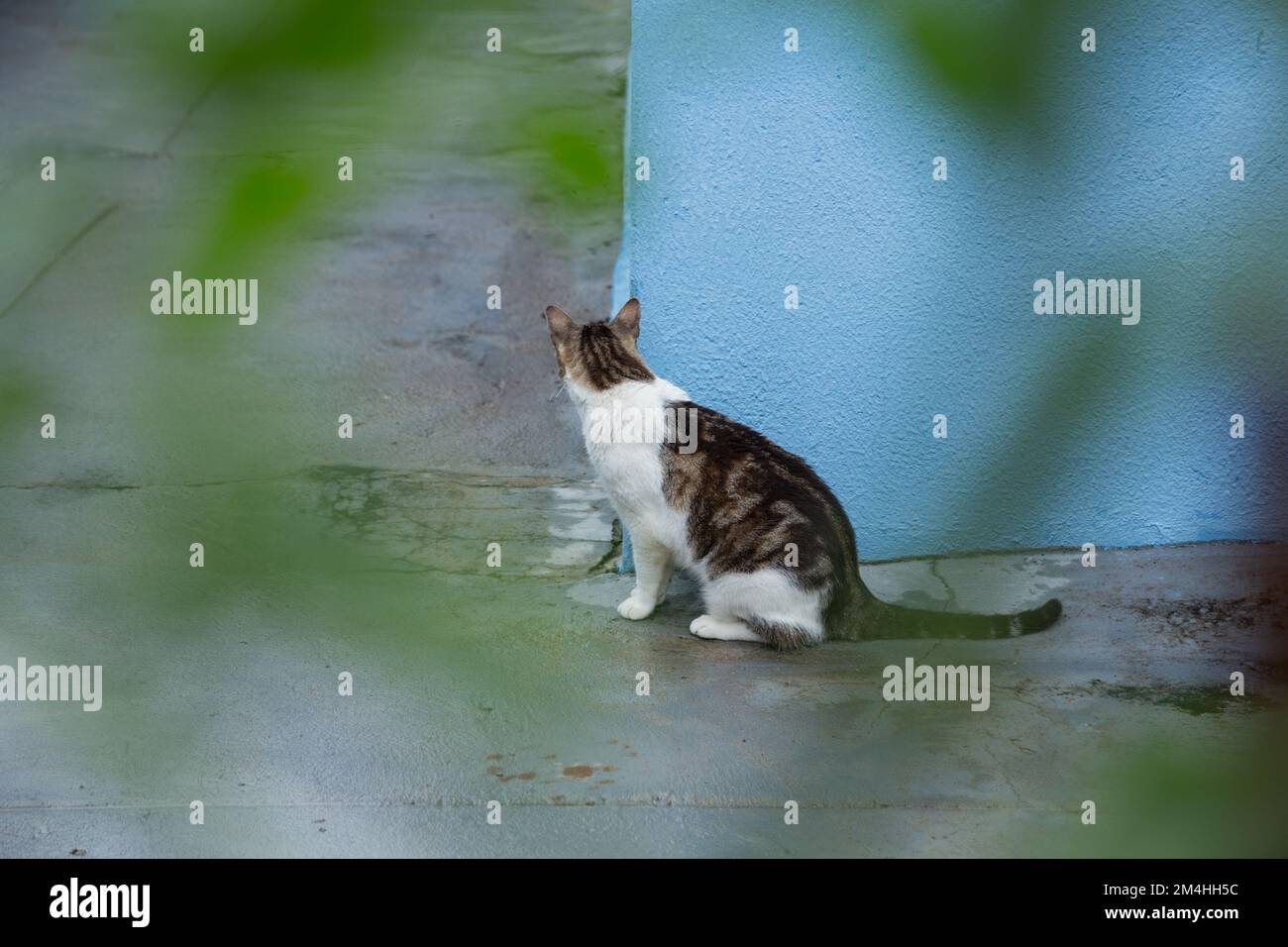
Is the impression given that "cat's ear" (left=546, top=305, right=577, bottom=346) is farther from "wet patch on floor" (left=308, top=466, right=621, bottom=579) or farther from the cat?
"wet patch on floor" (left=308, top=466, right=621, bottom=579)

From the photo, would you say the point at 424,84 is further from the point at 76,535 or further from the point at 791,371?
the point at 76,535

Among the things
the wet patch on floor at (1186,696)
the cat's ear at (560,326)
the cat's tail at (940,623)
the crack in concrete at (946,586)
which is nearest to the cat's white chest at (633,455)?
the cat's ear at (560,326)

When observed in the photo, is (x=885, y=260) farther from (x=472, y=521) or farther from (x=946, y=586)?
(x=472, y=521)

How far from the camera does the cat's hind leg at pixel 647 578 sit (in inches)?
163

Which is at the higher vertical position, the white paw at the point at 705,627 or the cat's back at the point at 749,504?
the cat's back at the point at 749,504

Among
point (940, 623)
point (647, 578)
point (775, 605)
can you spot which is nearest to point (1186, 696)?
point (940, 623)

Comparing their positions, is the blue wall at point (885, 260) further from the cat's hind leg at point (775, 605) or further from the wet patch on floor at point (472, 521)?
the wet patch on floor at point (472, 521)

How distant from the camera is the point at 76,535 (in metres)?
4.77

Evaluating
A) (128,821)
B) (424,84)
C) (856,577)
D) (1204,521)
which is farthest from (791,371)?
(424,84)

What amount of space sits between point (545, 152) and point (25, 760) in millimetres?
2898

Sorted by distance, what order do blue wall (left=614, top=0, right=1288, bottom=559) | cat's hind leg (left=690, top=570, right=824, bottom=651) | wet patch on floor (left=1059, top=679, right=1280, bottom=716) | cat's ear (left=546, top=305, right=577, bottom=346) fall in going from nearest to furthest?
1. wet patch on floor (left=1059, top=679, right=1280, bottom=716)
2. cat's hind leg (left=690, top=570, right=824, bottom=651)
3. blue wall (left=614, top=0, right=1288, bottom=559)
4. cat's ear (left=546, top=305, right=577, bottom=346)

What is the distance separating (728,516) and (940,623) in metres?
0.71

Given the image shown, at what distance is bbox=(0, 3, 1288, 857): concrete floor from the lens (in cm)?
216

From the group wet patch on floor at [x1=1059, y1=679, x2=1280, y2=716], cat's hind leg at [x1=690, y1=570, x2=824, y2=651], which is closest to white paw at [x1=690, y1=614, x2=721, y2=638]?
cat's hind leg at [x1=690, y1=570, x2=824, y2=651]
